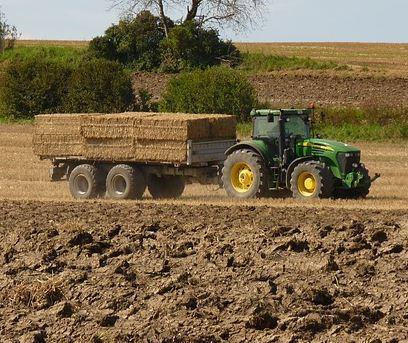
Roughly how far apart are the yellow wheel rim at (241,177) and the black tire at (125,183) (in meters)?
1.90

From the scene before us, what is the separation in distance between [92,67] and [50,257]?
83.1 ft

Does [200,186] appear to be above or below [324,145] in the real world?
below

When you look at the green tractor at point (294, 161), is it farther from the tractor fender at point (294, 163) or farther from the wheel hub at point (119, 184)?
the wheel hub at point (119, 184)

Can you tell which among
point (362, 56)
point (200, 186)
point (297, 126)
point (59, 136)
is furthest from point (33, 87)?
point (362, 56)

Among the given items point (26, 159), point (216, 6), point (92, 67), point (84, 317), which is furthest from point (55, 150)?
point (216, 6)

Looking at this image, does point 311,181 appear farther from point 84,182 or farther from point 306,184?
point 84,182

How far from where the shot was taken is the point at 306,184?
19719 mm

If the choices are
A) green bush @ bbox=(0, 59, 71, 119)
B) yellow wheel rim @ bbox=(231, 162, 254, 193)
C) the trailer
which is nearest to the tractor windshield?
yellow wheel rim @ bbox=(231, 162, 254, 193)

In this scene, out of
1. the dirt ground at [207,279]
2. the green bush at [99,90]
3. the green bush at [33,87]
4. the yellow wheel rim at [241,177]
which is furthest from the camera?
the green bush at [33,87]

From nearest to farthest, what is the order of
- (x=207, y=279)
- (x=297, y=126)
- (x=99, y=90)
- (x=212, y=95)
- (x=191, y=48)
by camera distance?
(x=207, y=279), (x=297, y=126), (x=212, y=95), (x=99, y=90), (x=191, y=48)

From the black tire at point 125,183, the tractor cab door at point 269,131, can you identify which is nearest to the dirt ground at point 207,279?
the tractor cab door at point 269,131

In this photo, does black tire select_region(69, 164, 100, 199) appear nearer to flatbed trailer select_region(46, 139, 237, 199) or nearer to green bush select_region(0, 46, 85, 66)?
flatbed trailer select_region(46, 139, 237, 199)

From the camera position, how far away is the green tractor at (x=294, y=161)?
19641 millimetres

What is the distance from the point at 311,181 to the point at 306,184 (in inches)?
4.1
